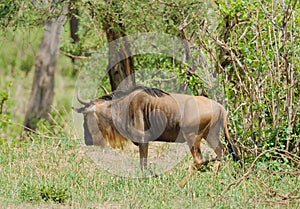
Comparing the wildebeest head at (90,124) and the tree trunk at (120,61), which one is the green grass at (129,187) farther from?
the tree trunk at (120,61)

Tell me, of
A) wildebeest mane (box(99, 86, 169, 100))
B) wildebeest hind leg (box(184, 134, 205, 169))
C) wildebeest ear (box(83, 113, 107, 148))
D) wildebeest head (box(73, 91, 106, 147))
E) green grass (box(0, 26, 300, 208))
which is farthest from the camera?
wildebeest ear (box(83, 113, 107, 148))

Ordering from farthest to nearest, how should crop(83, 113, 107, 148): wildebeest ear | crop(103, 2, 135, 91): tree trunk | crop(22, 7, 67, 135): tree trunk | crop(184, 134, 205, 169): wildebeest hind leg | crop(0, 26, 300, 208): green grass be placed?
crop(22, 7, 67, 135): tree trunk < crop(103, 2, 135, 91): tree trunk < crop(83, 113, 107, 148): wildebeest ear < crop(184, 134, 205, 169): wildebeest hind leg < crop(0, 26, 300, 208): green grass

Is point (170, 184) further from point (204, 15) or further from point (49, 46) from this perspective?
point (49, 46)

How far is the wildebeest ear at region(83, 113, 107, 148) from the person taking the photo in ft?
27.9

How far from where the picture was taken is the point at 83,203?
6695 mm

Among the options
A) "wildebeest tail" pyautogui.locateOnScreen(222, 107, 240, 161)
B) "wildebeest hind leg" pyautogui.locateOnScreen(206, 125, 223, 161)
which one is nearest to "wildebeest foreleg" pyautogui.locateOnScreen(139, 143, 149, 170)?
"wildebeest hind leg" pyautogui.locateOnScreen(206, 125, 223, 161)

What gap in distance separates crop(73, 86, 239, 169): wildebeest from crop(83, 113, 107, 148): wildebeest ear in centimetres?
1

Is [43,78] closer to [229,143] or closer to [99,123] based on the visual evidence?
[99,123]

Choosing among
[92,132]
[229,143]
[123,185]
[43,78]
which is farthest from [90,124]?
[43,78]

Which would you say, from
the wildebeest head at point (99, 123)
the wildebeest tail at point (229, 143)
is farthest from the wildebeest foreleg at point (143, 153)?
the wildebeest tail at point (229, 143)

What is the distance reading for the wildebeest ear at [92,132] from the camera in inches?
335

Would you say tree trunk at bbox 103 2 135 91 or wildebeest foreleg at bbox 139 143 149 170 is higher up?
tree trunk at bbox 103 2 135 91

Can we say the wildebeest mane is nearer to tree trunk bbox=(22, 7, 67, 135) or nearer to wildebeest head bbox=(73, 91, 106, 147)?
wildebeest head bbox=(73, 91, 106, 147)

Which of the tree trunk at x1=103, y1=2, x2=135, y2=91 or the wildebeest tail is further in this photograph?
the tree trunk at x1=103, y1=2, x2=135, y2=91
